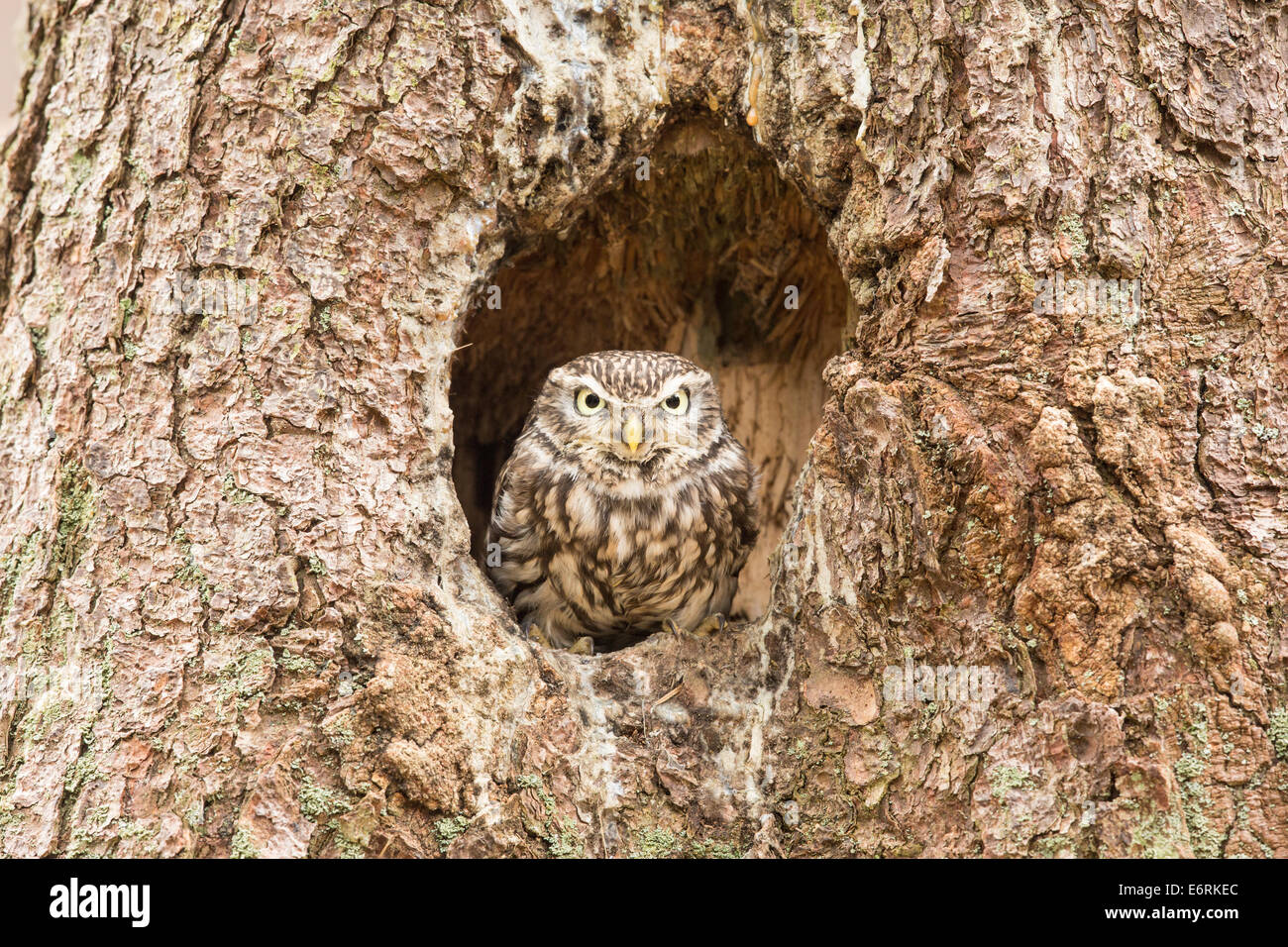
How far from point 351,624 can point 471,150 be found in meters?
1.39

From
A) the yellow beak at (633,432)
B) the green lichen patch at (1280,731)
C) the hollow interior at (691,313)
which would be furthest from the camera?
the hollow interior at (691,313)

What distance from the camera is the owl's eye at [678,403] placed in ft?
11.8

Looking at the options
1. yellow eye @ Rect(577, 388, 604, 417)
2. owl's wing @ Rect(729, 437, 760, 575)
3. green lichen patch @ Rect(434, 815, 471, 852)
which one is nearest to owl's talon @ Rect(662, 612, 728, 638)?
owl's wing @ Rect(729, 437, 760, 575)

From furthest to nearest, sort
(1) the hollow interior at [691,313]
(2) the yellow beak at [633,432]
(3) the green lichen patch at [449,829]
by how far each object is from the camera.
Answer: (1) the hollow interior at [691,313] < (2) the yellow beak at [633,432] < (3) the green lichen patch at [449,829]

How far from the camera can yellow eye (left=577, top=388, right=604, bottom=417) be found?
3.57 metres

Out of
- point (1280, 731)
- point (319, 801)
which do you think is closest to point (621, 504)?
point (319, 801)

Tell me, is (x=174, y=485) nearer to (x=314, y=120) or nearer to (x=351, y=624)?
(x=351, y=624)

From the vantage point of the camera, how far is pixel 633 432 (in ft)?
11.3

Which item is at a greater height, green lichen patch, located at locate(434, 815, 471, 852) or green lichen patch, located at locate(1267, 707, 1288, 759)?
green lichen patch, located at locate(1267, 707, 1288, 759)

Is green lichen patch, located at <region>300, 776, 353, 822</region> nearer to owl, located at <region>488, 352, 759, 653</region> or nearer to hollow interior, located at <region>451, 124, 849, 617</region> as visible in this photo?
owl, located at <region>488, 352, 759, 653</region>

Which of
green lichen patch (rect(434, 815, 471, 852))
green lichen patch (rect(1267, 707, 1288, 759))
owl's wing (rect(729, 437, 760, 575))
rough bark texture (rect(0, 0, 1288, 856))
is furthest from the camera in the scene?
owl's wing (rect(729, 437, 760, 575))

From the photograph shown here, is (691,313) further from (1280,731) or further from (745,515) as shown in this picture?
(1280,731)

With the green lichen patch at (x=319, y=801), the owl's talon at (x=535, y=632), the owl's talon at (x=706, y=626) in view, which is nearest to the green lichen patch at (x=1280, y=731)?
the owl's talon at (x=706, y=626)

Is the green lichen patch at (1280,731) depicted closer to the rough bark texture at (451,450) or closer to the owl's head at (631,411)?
the rough bark texture at (451,450)
